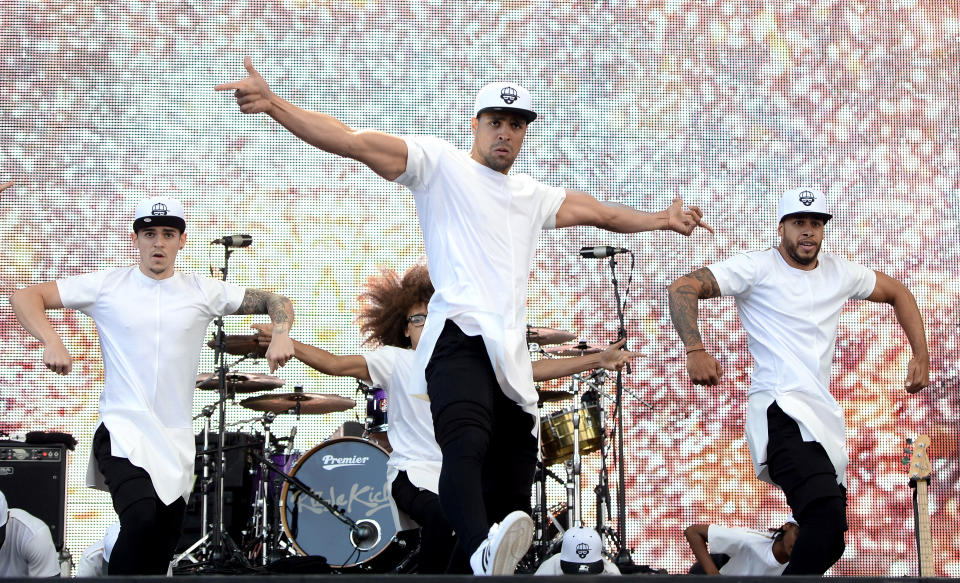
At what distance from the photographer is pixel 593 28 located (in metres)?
7.76

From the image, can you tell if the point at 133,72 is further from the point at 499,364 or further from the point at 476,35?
the point at 499,364

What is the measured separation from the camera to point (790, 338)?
4801mm

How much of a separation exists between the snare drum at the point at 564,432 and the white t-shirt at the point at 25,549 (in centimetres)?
310

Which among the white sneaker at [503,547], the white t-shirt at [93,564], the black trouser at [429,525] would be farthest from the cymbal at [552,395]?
the white sneaker at [503,547]

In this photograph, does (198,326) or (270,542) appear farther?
(270,542)

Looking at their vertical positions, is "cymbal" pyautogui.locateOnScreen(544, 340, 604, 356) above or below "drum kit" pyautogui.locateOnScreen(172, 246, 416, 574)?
above

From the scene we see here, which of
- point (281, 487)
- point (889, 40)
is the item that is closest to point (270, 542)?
point (281, 487)

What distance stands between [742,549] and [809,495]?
1.43 m

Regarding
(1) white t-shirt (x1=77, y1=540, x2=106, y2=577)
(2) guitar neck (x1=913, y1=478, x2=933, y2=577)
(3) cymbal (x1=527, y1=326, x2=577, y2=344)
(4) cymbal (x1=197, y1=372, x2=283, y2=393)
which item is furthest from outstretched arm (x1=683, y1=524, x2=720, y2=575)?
(1) white t-shirt (x1=77, y1=540, x2=106, y2=577)

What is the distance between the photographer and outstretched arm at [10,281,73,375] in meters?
4.27

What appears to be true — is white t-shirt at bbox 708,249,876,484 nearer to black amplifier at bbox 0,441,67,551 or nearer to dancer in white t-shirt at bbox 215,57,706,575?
dancer in white t-shirt at bbox 215,57,706,575

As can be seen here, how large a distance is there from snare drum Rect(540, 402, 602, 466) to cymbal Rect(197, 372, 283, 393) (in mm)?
1753

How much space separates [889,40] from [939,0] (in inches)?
20.4

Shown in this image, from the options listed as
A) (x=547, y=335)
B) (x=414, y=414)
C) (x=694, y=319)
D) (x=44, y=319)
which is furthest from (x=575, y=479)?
(x=44, y=319)
